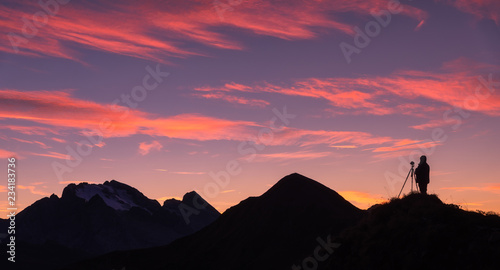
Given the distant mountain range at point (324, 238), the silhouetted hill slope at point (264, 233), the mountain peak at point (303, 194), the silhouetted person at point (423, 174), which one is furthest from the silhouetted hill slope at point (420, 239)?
the mountain peak at point (303, 194)

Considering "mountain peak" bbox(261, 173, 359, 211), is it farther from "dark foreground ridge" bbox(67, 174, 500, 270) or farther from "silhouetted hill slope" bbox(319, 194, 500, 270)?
"silhouetted hill slope" bbox(319, 194, 500, 270)

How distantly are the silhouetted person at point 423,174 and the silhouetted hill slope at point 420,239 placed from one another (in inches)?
57.8

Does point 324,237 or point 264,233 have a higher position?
point 264,233

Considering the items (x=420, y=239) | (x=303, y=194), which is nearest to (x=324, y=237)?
(x=303, y=194)

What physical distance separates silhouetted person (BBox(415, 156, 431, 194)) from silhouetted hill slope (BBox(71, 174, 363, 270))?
103 feet

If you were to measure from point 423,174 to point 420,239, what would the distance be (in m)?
7.37

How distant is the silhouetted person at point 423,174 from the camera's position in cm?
2883

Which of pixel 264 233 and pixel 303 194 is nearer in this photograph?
pixel 264 233

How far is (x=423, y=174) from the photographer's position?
2883 centimetres

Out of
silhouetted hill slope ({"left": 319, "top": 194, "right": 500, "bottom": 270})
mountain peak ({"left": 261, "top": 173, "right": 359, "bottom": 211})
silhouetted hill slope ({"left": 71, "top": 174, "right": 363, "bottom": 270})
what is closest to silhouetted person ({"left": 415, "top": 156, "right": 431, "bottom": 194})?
silhouetted hill slope ({"left": 319, "top": 194, "right": 500, "bottom": 270})

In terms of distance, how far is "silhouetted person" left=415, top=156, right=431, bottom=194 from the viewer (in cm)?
2883

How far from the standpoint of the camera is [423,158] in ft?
94.4

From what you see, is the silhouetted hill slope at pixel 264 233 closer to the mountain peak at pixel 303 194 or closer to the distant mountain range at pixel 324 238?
the mountain peak at pixel 303 194

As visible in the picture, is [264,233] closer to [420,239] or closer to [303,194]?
[303,194]
